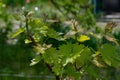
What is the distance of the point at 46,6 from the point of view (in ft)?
28.0

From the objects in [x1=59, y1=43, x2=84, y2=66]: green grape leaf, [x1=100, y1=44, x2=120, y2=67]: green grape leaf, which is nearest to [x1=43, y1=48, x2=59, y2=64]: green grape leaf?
[x1=59, y1=43, x2=84, y2=66]: green grape leaf

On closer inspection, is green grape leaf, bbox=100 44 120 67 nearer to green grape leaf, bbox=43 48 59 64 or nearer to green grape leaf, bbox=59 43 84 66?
green grape leaf, bbox=59 43 84 66

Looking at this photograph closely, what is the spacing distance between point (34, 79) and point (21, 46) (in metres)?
1.43

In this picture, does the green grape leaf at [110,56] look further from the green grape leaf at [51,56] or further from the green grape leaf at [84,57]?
the green grape leaf at [51,56]

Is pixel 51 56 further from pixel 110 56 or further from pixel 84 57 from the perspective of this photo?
pixel 110 56

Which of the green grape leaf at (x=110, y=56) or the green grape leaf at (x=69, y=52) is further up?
→ the green grape leaf at (x=69, y=52)

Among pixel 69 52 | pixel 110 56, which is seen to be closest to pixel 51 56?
pixel 69 52

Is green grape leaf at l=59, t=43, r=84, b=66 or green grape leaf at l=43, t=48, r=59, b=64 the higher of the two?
green grape leaf at l=59, t=43, r=84, b=66

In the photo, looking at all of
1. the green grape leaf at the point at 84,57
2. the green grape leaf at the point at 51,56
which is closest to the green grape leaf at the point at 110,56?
the green grape leaf at the point at 84,57

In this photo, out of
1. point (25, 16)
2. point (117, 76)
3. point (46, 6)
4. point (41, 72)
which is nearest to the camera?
point (25, 16)

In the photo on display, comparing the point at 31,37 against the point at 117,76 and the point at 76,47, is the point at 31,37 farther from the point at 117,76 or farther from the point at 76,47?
the point at 117,76

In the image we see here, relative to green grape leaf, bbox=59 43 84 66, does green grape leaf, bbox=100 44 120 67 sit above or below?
below

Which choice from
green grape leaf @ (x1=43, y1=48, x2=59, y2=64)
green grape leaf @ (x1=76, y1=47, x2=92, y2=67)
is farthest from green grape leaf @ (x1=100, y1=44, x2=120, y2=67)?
green grape leaf @ (x1=43, y1=48, x2=59, y2=64)

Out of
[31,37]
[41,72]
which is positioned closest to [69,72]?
[31,37]
